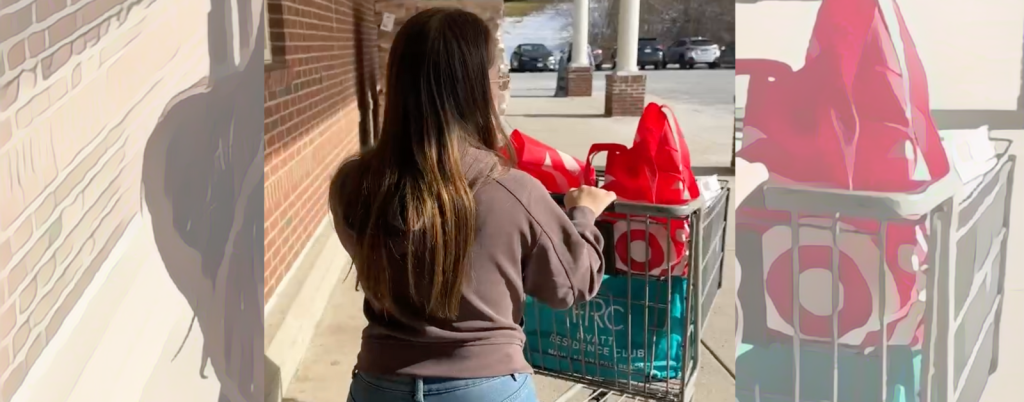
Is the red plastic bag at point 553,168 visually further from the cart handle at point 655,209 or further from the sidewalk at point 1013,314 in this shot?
the sidewalk at point 1013,314

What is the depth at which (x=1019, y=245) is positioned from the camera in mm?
1508

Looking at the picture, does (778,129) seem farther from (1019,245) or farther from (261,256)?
(261,256)

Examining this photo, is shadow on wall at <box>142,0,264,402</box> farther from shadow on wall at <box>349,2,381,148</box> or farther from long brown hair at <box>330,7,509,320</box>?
shadow on wall at <box>349,2,381,148</box>

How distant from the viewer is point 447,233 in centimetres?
153

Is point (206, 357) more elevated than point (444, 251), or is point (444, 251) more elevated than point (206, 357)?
point (444, 251)

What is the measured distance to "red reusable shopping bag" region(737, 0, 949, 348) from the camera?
4.74 ft

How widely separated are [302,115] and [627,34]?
9175mm

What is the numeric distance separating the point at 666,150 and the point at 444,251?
0.83 meters

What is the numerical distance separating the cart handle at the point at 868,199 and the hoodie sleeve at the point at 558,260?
1.30 ft

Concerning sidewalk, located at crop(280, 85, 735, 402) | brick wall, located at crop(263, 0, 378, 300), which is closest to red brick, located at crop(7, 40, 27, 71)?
sidewalk, located at crop(280, 85, 735, 402)

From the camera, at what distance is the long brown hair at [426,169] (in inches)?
60.8

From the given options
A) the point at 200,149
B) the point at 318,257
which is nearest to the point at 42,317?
the point at 200,149

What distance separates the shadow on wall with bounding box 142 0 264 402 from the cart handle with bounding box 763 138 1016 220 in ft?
3.29

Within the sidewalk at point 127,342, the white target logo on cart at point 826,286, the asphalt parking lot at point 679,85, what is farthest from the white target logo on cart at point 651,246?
the asphalt parking lot at point 679,85
